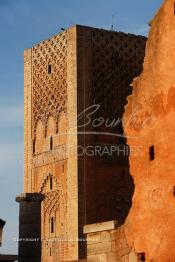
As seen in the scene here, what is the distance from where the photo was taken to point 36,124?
22.9m

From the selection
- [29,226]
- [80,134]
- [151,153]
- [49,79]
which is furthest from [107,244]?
[49,79]

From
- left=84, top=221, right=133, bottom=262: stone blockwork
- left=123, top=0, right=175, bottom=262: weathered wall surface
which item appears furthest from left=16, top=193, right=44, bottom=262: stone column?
left=123, top=0, right=175, bottom=262: weathered wall surface

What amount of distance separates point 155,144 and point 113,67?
12.0 m

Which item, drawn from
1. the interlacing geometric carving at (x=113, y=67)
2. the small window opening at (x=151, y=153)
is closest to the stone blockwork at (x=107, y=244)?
the small window opening at (x=151, y=153)

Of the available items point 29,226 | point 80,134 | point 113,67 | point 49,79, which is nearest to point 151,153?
point 29,226

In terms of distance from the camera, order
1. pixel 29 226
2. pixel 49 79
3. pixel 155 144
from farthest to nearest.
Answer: pixel 49 79
pixel 29 226
pixel 155 144

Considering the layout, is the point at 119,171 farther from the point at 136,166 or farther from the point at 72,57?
the point at 136,166

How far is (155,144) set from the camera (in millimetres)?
10055

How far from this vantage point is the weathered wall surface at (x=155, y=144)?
971cm

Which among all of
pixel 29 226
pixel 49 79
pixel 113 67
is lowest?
pixel 29 226

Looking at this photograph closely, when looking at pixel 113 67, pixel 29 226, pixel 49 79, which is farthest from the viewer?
pixel 49 79

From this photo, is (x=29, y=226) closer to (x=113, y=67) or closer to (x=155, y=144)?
(x=155, y=144)

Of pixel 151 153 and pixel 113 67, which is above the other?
pixel 113 67

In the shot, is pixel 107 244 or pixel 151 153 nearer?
pixel 151 153
